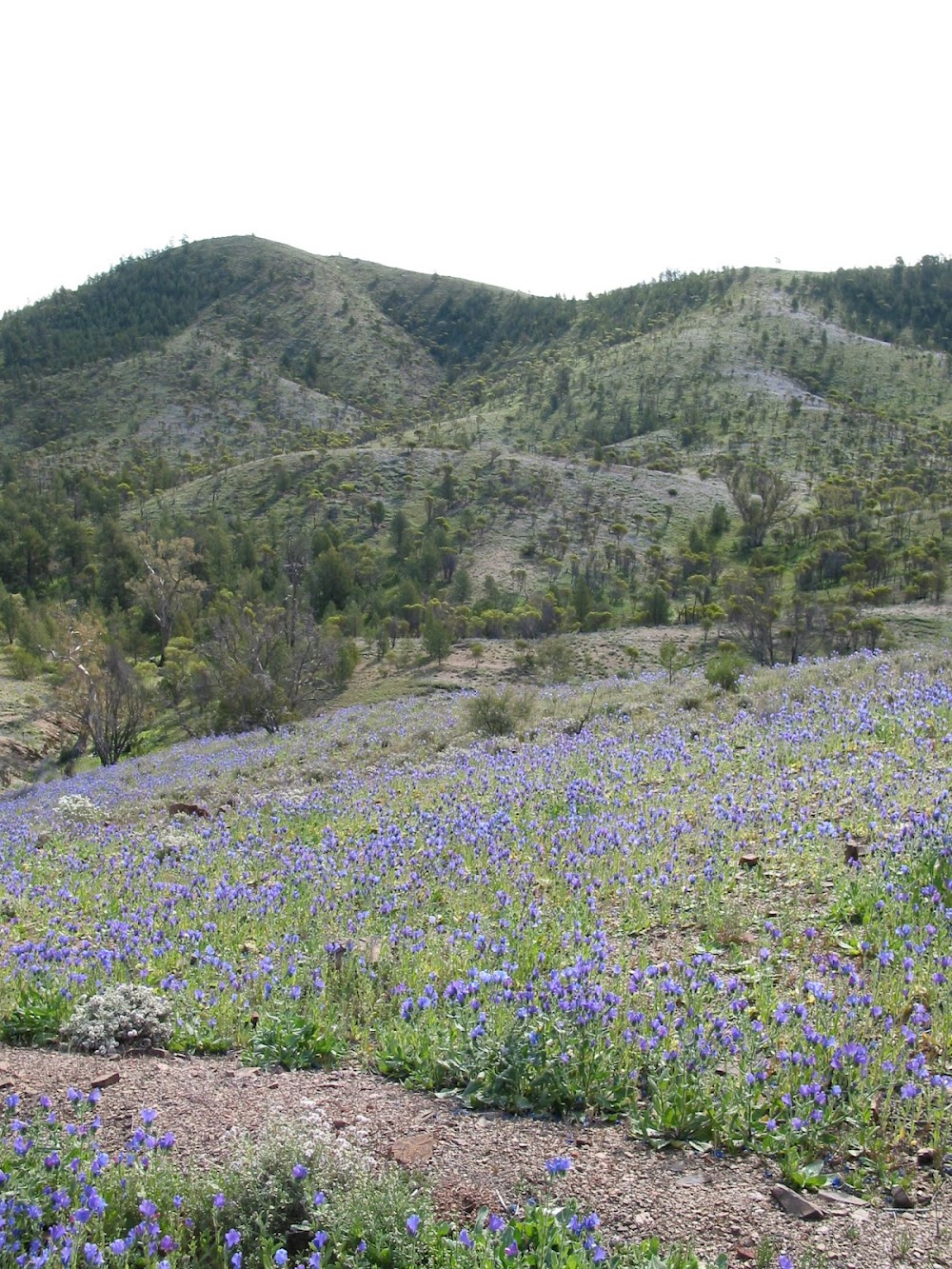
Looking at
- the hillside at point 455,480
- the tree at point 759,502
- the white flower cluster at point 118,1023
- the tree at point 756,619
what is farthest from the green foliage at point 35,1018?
the tree at point 759,502

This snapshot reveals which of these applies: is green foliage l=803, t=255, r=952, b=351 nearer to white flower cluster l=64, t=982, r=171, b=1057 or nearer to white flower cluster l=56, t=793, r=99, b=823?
white flower cluster l=56, t=793, r=99, b=823

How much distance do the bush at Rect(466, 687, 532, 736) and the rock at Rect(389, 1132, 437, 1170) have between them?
12868 millimetres

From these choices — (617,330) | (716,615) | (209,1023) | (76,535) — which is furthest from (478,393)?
(209,1023)

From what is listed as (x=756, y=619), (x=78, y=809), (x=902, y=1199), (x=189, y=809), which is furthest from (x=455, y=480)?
(x=902, y=1199)

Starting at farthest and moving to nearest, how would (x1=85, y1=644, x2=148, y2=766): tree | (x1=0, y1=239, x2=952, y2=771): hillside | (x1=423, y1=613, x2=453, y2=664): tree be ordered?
(x1=0, y1=239, x2=952, y2=771): hillside → (x1=423, y1=613, x2=453, y2=664): tree → (x1=85, y1=644, x2=148, y2=766): tree

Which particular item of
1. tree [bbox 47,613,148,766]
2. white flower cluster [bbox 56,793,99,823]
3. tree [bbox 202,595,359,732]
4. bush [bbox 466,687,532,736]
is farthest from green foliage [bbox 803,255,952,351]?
white flower cluster [bbox 56,793,99,823]

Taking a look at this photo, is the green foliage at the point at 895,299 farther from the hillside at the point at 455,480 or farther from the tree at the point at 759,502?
the tree at the point at 759,502

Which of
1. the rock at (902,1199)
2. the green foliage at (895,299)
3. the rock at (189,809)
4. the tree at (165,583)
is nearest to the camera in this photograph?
the rock at (902,1199)

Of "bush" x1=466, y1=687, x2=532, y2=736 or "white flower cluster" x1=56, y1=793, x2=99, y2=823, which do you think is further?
"bush" x1=466, y1=687, x2=532, y2=736

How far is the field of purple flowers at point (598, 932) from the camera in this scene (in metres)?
3.89

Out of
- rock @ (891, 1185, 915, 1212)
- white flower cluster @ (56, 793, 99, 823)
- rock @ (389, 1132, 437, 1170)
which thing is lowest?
white flower cluster @ (56, 793, 99, 823)

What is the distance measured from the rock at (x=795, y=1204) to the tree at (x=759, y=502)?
6429 cm

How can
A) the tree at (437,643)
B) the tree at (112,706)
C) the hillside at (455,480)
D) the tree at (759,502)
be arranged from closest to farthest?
the tree at (112,706), the tree at (437,643), the hillside at (455,480), the tree at (759,502)

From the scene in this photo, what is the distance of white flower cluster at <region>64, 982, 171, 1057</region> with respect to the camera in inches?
195
